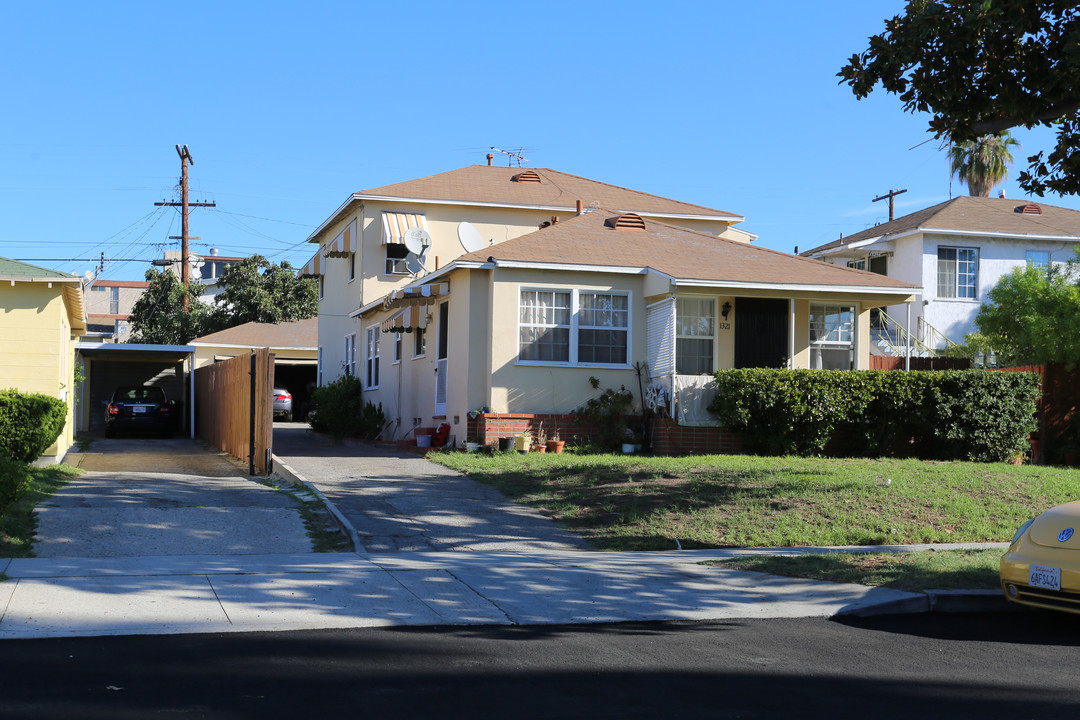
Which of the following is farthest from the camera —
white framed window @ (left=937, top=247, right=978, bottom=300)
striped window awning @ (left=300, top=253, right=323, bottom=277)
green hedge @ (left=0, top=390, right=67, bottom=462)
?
striped window awning @ (left=300, top=253, right=323, bottom=277)

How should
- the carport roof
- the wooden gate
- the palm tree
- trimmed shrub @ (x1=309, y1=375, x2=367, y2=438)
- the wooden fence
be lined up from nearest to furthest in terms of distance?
the wooden gate, the wooden fence, trimmed shrub @ (x1=309, y1=375, x2=367, y2=438), the carport roof, the palm tree

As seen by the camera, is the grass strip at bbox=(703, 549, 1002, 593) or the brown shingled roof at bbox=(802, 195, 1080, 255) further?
the brown shingled roof at bbox=(802, 195, 1080, 255)

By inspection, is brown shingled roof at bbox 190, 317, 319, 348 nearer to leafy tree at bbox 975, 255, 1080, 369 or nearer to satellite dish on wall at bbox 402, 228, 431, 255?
satellite dish on wall at bbox 402, 228, 431, 255

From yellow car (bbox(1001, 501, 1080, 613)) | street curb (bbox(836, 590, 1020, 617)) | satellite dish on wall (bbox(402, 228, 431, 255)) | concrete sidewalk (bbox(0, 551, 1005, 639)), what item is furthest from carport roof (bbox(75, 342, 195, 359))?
yellow car (bbox(1001, 501, 1080, 613))

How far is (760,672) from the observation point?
649cm

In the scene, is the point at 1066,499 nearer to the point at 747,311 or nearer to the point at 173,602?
the point at 747,311

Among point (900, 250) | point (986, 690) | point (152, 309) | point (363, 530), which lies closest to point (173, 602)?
point (363, 530)

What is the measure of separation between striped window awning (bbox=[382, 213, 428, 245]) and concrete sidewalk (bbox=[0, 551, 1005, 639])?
17.2 m

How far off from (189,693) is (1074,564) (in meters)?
6.20

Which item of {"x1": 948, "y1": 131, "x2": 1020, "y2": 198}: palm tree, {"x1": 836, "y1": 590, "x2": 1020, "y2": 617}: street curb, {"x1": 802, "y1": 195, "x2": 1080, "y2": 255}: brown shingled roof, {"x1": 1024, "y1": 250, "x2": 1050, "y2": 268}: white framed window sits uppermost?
{"x1": 948, "y1": 131, "x2": 1020, "y2": 198}: palm tree

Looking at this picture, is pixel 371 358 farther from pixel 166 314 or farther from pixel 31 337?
pixel 166 314

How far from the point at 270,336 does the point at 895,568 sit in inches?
1316

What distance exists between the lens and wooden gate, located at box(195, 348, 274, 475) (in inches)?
652

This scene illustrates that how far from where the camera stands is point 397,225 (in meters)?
26.8
